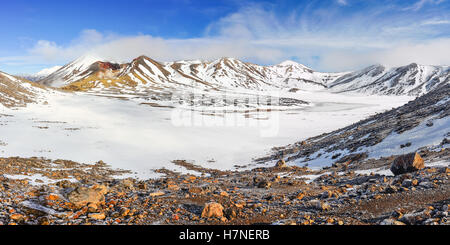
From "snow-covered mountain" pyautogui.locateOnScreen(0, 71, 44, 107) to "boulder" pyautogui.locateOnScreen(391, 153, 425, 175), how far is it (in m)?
75.4

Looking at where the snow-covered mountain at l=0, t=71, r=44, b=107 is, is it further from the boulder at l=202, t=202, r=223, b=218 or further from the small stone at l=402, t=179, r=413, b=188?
the small stone at l=402, t=179, r=413, b=188

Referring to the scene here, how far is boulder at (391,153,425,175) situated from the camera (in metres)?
11.8

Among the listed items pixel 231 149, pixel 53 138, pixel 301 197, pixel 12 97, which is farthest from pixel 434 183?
pixel 12 97

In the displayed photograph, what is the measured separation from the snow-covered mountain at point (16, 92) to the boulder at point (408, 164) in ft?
247

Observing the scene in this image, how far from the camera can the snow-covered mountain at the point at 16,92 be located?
61.9 metres

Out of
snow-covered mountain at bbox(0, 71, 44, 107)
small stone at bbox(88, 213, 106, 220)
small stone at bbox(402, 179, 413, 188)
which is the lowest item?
small stone at bbox(88, 213, 106, 220)

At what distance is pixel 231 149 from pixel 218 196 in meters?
28.0

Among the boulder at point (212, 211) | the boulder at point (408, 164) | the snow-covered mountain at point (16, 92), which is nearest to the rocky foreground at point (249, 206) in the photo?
the boulder at point (212, 211)

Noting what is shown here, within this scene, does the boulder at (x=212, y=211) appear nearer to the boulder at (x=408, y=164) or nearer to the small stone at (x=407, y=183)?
the small stone at (x=407, y=183)

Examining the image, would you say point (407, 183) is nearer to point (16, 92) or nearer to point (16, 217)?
point (16, 217)

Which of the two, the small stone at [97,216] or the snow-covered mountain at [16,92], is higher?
the snow-covered mountain at [16,92]

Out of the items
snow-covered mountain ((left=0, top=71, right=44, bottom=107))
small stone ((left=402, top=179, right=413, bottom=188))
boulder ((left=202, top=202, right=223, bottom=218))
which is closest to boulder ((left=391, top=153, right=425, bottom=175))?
small stone ((left=402, top=179, right=413, bottom=188))

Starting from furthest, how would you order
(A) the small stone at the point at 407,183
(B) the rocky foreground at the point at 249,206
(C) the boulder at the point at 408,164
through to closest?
(C) the boulder at the point at 408,164 < (A) the small stone at the point at 407,183 < (B) the rocky foreground at the point at 249,206

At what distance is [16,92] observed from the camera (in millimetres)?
72312
